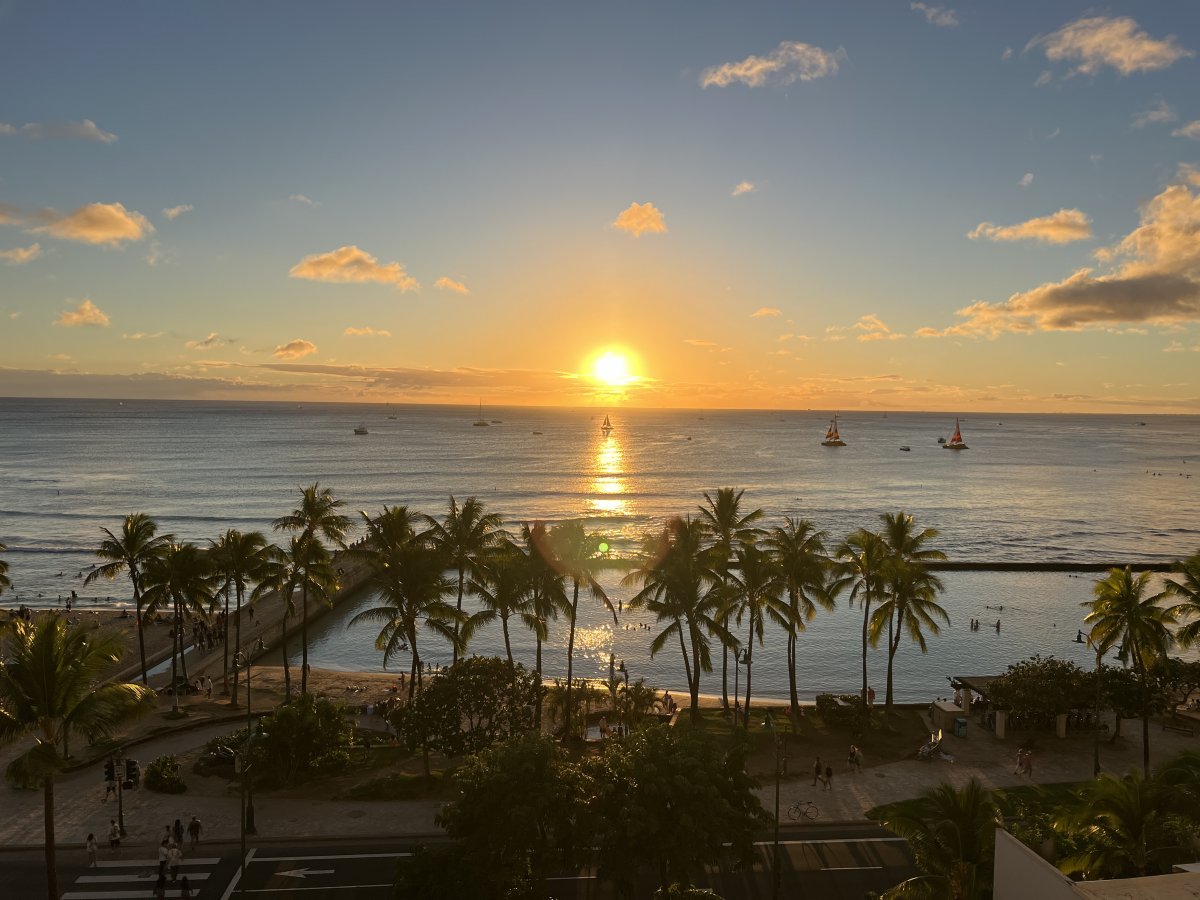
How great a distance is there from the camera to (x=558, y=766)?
22891 mm

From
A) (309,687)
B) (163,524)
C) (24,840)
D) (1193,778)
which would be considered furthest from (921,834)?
(163,524)

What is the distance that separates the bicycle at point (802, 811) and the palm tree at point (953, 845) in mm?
13562

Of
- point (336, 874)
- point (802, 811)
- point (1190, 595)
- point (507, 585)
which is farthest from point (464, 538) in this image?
point (1190, 595)

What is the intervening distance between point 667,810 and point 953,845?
7348mm

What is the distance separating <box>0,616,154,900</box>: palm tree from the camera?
1880 centimetres

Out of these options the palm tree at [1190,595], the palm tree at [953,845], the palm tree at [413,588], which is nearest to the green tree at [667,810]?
the palm tree at [953,845]

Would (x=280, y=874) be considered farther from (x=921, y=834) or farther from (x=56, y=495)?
(x=56, y=495)

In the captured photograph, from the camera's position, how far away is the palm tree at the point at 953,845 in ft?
56.4

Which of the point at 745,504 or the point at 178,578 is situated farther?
the point at 745,504

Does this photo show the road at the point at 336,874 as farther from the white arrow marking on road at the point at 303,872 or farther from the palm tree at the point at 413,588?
the palm tree at the point at 413,588

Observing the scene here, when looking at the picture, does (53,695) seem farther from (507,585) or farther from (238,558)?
(238,558)

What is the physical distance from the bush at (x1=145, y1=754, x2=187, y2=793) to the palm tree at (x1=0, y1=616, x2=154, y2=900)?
13.9 m

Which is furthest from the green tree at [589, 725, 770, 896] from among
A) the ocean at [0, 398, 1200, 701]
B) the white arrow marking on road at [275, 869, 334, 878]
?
the ocean at [0, 398, 1200, 701]

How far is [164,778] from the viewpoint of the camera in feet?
106
